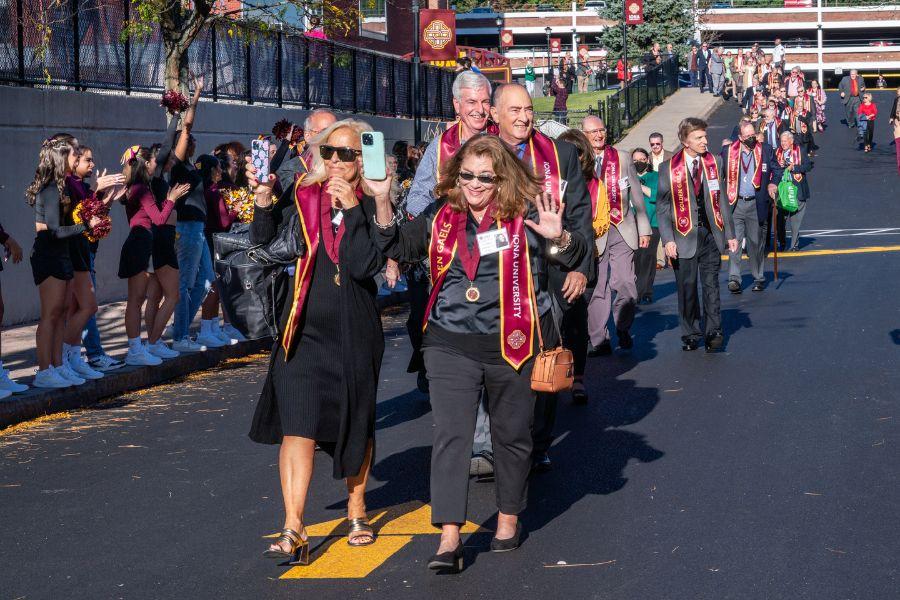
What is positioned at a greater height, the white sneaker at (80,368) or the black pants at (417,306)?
the black pants at (417,306)

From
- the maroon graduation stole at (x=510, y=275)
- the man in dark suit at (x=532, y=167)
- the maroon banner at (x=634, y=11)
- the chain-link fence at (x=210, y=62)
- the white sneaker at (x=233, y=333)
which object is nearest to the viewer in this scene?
the maroon graduation stole at (x=510, y=275)

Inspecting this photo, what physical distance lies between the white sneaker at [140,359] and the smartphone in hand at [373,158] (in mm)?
5996

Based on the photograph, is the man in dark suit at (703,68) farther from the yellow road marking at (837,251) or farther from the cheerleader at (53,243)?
the cheerleader at (53,243)

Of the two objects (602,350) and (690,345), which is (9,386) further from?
(690,345)

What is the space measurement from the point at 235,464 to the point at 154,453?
0.67 meters

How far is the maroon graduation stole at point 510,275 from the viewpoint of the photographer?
6008 millimetres

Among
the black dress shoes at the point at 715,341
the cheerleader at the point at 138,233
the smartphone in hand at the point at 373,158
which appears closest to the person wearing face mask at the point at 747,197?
the black dress shoes at the point at 715,341

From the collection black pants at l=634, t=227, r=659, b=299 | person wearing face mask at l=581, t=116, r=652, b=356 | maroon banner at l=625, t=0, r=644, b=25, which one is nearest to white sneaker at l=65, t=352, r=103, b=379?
person wearing face mask at l=581, t=116, r=652, b=356

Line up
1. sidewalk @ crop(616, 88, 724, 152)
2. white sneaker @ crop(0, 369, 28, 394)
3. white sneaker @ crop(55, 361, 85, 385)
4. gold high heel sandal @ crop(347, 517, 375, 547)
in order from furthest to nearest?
sidewalk @ crop(616, 88, 724, 152)
white sneaker @ crop(55, 361, 85, 385)
white sneaker @ crop(0, 369, 28, 394)
gold high heel sandal @ crop(347, 517, 375, 547)

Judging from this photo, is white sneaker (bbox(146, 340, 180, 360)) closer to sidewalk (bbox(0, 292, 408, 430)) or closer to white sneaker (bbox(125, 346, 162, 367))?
sidewalk (bbox(0, 292, 408, 430))

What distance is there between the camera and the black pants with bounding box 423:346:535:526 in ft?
19.4

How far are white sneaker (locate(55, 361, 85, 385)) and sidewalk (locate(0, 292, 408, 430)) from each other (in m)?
0.05

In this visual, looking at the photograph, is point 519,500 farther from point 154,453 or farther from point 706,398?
point 706,398

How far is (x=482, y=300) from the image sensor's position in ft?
19.7
